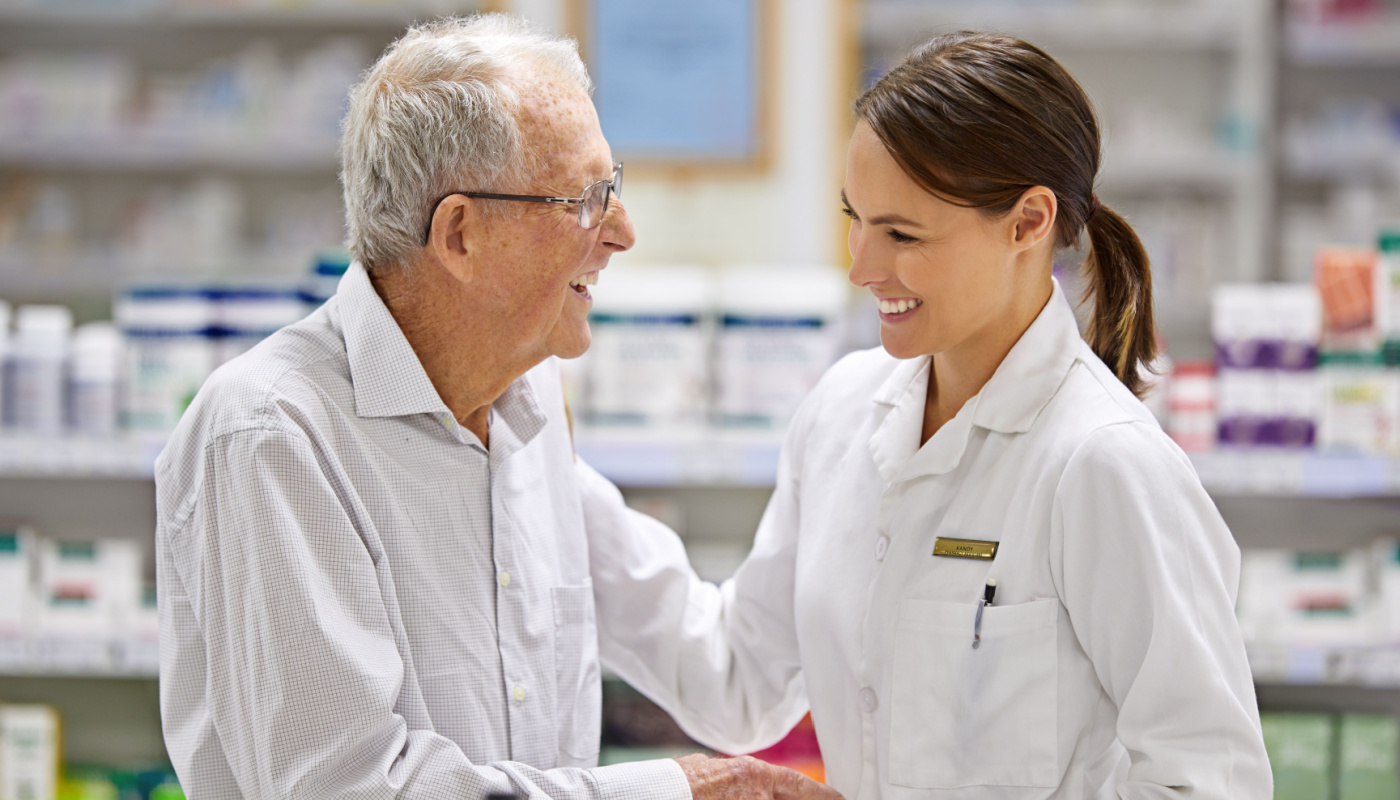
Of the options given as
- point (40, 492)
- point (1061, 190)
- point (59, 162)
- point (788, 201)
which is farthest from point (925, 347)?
point (59, 162)

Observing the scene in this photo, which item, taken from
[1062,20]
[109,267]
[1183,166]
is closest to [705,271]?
[1062,20]

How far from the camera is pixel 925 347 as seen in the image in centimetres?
142

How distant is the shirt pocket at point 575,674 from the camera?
5.24 feet

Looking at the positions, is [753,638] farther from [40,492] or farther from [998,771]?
[40,492]

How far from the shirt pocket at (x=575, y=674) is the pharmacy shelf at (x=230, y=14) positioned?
290 centimetres

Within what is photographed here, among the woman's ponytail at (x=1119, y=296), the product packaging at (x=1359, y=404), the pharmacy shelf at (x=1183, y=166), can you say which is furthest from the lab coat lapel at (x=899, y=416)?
the pharmacy shelf at (x=1183, y=166)

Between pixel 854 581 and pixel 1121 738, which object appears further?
pixel 854 581

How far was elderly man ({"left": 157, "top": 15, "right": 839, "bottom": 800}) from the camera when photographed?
126 cm

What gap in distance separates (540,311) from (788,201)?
109 inches

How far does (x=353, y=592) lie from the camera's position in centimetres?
130

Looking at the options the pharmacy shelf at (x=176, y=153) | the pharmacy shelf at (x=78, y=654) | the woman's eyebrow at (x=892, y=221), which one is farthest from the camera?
the pharmacy shelf at (x=176, y=153)

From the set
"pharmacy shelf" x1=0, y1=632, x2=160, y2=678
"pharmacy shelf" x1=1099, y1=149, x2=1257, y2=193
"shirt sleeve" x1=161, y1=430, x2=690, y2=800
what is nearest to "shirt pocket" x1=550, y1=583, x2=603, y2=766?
"shirt sleeve" x1=161, y1=430, x2=690, y2=800

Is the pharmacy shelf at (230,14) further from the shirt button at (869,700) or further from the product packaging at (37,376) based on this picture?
the shirt button at (869,700)

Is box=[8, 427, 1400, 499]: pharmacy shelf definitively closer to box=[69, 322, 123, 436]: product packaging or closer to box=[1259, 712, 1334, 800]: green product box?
box=[69, 322, 123, 436]: product packaging
